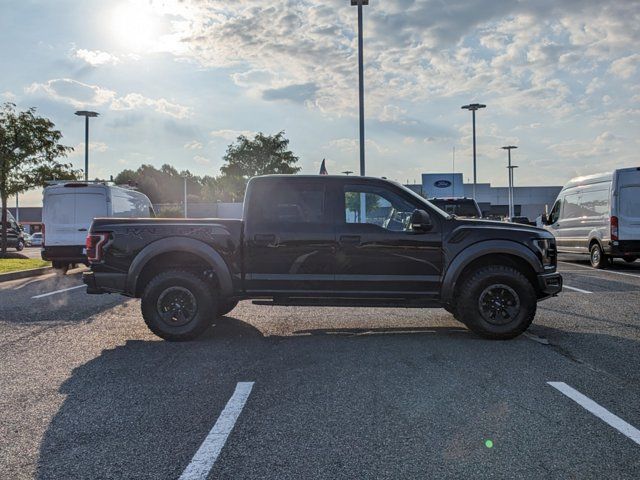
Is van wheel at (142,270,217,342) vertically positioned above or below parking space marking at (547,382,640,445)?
above

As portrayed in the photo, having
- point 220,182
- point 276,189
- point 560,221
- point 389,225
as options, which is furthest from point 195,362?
point 220,182

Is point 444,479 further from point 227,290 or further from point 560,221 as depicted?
point 560,221

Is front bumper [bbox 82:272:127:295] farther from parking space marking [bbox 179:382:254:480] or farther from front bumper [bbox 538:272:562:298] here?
front bumper [bbox 538:272:562:298]

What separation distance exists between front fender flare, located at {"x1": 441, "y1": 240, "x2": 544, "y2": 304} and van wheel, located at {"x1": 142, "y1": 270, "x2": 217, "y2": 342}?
282cm

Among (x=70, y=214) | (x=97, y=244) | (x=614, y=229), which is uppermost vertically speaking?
(x=70, y=214)

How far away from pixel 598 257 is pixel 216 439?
14.2 meters

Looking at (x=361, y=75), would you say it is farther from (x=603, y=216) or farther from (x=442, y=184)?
(x=442, y=184)

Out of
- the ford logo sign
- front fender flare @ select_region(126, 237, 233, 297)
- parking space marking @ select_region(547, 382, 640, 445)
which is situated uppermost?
the ford logo sign

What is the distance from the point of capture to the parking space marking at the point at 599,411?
11.7 ft

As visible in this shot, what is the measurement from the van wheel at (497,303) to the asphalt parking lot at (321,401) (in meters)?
0.19

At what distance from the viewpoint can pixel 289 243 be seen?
653 centimetres

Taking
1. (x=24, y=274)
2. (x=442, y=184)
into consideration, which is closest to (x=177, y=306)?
(x=24, y=274)

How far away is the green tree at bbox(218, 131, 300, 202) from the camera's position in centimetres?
5325

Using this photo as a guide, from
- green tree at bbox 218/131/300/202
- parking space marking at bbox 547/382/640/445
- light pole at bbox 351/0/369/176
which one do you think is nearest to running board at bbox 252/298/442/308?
parking space marking at bbox 547/382/640/445
